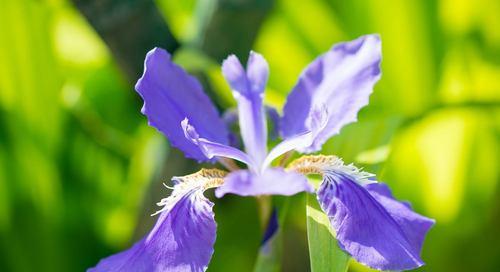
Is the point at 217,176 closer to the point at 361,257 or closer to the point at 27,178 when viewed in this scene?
the point at 361,257

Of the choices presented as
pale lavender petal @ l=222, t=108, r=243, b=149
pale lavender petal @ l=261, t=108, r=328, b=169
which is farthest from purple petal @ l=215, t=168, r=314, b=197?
pale lavender petal @ l=222, t=108, r=243, b=149

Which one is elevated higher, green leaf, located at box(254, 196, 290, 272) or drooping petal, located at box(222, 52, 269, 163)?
drooping petal, located at box(222, 52, 269, 163)

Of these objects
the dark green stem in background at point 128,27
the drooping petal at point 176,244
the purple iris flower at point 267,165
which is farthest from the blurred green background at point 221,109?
the drooping petal at point 176,244

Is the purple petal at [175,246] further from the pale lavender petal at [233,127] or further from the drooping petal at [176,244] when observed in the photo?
the pale lavender petal at [233,127]

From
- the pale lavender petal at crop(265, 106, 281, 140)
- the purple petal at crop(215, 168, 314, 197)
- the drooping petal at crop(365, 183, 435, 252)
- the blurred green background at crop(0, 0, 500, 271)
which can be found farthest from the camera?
the blurred green background at crop(0, 0, 500, 271)

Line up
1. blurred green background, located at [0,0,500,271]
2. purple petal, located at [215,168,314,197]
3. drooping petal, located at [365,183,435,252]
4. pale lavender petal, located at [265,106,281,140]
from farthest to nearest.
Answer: blurred green background, located at [0,0,500,271], pale lavender petal, located at [265,106,281,140], drooping petal, located at [365,183,435,252], purple petal, located at [215,168,314,197]

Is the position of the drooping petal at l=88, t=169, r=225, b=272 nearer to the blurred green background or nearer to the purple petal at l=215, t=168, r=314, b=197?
the purple petal at l=215, t=168, r=314, b=197
